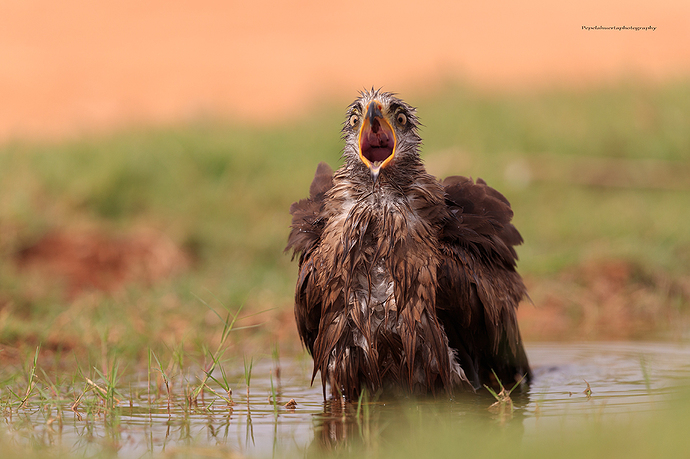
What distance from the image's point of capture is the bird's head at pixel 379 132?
163 inches

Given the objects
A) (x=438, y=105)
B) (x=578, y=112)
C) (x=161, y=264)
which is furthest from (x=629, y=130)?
(x=161, y=264)

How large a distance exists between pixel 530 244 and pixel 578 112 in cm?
357

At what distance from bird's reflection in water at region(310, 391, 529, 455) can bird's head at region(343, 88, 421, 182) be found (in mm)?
1176

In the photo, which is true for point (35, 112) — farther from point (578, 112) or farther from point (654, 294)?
point (654, 294)

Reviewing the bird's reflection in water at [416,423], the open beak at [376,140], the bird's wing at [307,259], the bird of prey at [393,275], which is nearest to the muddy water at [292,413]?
the bird's reflection in water at [416,423]

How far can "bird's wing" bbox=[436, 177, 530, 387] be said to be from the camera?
423cm

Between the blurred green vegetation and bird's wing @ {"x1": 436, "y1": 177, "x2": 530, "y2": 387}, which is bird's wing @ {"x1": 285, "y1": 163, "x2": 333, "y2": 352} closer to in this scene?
bird's wing @ {"x1": 436, "y1": 177, "x2": 530, "y2": 387}

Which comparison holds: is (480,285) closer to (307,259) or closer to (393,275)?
(393,275)

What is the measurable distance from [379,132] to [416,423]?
5.19 ft

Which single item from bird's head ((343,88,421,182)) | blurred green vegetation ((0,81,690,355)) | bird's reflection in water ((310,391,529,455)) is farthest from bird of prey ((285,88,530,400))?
blurred green vegetation ((0,81,690,355))

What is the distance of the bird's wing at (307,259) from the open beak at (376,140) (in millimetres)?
442

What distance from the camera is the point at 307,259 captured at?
448 cm

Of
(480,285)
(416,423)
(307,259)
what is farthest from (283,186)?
(416,423)

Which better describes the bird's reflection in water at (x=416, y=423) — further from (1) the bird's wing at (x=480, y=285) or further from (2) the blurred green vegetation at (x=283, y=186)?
(2) the blurred green vegetation at (x=283, y=186)
